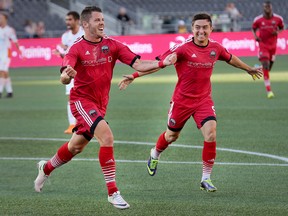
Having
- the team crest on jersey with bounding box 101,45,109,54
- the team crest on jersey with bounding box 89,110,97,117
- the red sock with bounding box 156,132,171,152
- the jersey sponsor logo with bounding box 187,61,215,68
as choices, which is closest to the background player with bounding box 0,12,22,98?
the red sock with bounding box 156,132,171,152

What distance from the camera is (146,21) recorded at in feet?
148

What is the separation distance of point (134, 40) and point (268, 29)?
13.7 m

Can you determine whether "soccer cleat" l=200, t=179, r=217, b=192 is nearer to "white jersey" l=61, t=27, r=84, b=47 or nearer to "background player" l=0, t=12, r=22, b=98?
"white jersey" l=61, t=27, r=84, b=47

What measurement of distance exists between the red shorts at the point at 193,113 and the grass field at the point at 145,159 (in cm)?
73

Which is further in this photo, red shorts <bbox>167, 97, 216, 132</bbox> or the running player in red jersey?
the running player in red jersey

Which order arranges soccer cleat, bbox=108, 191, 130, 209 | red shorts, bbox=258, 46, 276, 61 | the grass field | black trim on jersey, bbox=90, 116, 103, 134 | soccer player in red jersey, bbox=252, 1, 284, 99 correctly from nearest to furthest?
soccer cleat, bbox=108, 191, 130, 209
the grass field
black trim on jersey, bbox=90, 116, 103, 134
red shorts, bbox=258, 46, 276, 61
soccer player in red jersey, bbox=252, 1, 284, 99

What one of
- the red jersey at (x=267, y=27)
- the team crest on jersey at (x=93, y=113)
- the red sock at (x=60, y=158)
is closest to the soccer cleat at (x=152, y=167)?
the red sock at (x=60, y=158)

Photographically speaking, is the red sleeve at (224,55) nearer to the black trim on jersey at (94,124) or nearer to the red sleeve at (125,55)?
the red sleeve at (125,55)

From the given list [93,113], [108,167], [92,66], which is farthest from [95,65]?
[108,167]

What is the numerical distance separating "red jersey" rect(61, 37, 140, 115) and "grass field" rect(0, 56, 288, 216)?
1.18 m

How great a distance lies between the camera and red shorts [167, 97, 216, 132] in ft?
34.9

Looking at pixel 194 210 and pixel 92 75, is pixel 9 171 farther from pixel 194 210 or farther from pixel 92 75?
pixel 194 210

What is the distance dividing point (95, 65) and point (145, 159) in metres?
3.66

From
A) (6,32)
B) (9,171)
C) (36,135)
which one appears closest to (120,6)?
(6,32)
